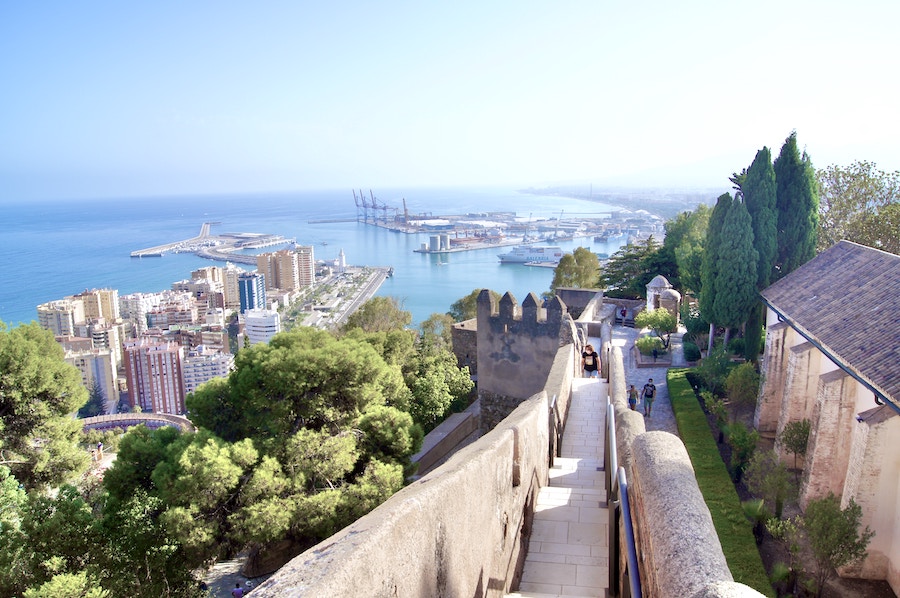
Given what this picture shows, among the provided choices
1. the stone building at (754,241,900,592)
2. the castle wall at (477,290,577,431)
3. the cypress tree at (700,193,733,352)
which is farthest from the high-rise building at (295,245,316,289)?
the stone building at (754,241,900,592)

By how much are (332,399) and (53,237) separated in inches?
7215

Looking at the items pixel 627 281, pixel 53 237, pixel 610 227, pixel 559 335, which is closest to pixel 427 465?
pixel 559 335

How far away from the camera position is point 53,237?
16562 centimetres

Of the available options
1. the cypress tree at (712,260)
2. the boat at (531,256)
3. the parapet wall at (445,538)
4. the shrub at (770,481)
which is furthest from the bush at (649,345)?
the boat at (531,256)

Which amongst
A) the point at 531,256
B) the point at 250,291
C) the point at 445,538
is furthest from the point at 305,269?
the point at 445,538

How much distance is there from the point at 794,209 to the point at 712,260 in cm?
265

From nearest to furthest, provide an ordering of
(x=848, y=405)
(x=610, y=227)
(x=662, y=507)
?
(x=662, y=507), (x=848, y=405), (x=610, y=227)

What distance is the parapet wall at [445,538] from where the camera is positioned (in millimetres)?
2791

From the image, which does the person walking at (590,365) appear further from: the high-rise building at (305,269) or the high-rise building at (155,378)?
the high-rise building at (305,269)

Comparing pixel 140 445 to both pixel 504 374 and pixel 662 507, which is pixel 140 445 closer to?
pixel 504 374

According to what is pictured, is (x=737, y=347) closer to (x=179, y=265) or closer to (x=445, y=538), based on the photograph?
(x=445, y=538)

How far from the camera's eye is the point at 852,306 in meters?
11.4

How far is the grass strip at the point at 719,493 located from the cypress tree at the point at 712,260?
111 inches

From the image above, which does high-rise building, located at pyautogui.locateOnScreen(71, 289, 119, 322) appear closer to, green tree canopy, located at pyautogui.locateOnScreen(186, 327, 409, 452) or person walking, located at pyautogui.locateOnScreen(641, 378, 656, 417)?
green tree canopy, located at pyautogui.locateOnScreen(186, 327, 409, 452)
